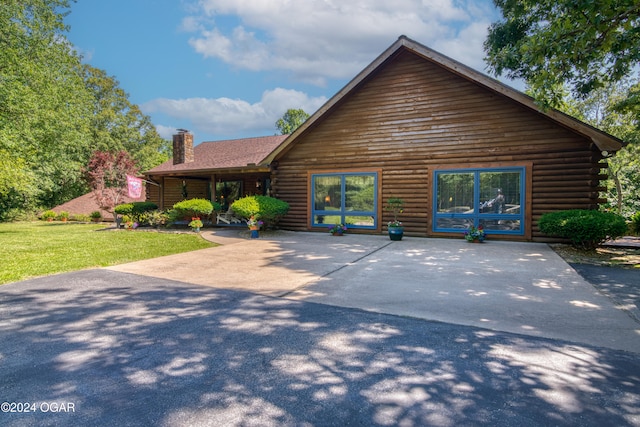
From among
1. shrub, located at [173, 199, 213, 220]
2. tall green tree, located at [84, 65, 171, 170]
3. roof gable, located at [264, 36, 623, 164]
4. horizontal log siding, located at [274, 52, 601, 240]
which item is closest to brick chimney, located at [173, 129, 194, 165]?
shrub, located at [173, 199, 213, 220]

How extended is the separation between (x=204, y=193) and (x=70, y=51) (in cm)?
1392

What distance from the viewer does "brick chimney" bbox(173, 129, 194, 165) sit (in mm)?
19656

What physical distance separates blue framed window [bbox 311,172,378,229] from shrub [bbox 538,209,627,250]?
17.9ft

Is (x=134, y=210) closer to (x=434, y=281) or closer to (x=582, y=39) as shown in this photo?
(x=434, y=281)

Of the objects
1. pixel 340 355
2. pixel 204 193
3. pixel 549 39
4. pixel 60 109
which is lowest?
pixel 340 355

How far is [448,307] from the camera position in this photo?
453 cm

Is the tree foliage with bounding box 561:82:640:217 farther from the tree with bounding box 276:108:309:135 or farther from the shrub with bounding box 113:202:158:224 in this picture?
the tree with bounding box 276:108:309:135

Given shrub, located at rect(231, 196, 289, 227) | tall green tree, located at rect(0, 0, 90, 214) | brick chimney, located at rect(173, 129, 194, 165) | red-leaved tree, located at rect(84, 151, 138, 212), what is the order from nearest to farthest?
shrub, located at rect(231, 196, 289, 227)
tall green tree, located at rect(0, 0, 90, 214)
brick chimney, located at rect(173, 129, 194, 165)
red-leaved tree, located at rect(84, 151, 138, 212)

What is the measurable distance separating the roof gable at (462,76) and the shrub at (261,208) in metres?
1.96

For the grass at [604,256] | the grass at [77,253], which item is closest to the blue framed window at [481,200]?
the grass at [604,256]

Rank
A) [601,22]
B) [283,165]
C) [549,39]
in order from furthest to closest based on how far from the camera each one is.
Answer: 1. [283,165]
2. [549,39]
3. [601,22]

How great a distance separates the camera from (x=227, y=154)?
1956 cm

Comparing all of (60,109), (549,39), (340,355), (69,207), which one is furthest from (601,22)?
(69,207)

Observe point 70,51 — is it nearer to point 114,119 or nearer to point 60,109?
point 60,109
